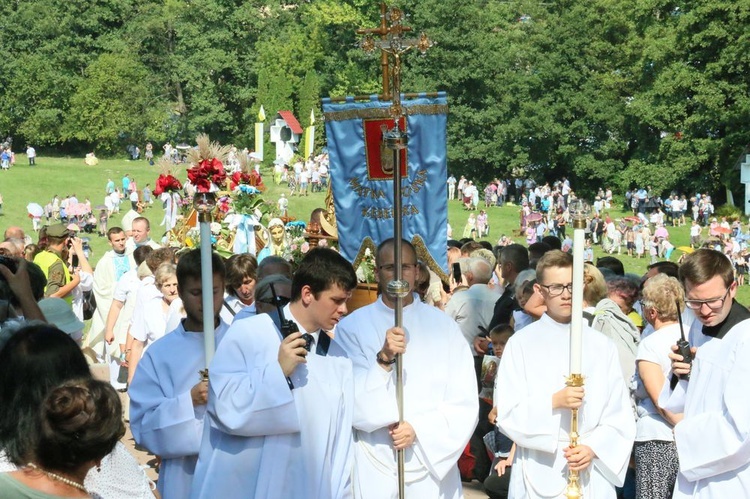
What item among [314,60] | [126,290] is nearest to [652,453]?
[126,290]

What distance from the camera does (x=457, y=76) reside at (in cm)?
6222

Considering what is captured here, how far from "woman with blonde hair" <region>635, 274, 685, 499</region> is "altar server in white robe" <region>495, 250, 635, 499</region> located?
0.52 metres

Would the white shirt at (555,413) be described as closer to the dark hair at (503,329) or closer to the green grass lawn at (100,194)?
the dark hair at (503,329)

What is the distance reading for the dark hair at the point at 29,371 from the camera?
3.45 meters

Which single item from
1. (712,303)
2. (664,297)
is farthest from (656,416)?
(712,303)

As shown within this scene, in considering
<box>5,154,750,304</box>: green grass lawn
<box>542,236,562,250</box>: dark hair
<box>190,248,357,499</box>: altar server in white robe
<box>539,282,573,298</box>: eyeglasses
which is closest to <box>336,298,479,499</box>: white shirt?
<box>539,282,573,298</box>: eyeglasses

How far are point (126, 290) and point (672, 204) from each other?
42022 mm

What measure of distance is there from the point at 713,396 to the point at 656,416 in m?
1.17

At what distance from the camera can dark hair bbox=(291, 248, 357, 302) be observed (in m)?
5.06

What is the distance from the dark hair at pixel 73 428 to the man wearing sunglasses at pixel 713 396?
307 cm

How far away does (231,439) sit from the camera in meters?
4.91

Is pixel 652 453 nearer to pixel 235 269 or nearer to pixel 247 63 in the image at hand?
pixel 235 269

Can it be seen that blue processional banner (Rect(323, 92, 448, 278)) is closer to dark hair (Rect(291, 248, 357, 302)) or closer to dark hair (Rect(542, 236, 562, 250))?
dark hair (Rect(542, 236, 562, 250))

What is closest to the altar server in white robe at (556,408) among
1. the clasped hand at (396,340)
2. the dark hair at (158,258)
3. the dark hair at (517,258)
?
the clasped hand at (396,340)
